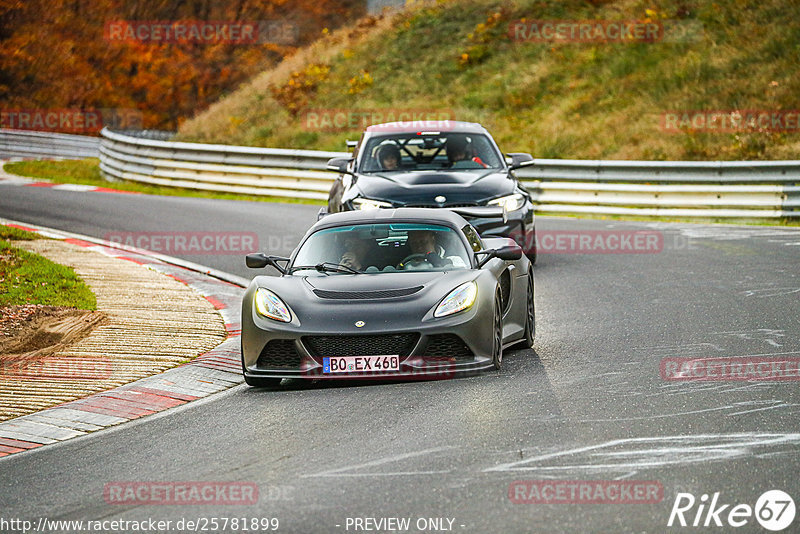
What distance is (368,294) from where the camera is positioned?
9336 mm

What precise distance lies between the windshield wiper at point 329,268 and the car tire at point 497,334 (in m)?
1.15

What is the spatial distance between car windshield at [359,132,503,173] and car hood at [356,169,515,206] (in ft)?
1.64

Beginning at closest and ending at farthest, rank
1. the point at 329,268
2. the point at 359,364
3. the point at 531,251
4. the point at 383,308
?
the point at 359,364, the point at 383,308, the point at 329,268, the point at 531,251

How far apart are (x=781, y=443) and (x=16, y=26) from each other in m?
59.0

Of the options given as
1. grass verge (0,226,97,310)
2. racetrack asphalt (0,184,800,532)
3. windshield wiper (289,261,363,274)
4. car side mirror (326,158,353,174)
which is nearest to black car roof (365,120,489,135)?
car side mirror (326,158,353,174)

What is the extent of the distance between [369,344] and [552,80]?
Answer: 1099 inches

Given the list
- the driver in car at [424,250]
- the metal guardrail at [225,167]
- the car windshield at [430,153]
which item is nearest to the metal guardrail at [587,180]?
the metal guardrail at [225,167]

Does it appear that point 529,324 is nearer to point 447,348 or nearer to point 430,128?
point 447,348

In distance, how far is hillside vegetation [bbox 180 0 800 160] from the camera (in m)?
30.1

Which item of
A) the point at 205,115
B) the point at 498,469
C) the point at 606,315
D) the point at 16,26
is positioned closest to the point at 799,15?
the point at 205,115

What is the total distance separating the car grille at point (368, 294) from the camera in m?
9.30

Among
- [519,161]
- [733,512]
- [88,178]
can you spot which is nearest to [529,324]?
[733,512]

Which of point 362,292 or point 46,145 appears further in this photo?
point 46,145

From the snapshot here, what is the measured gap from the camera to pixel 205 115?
43156 mm
